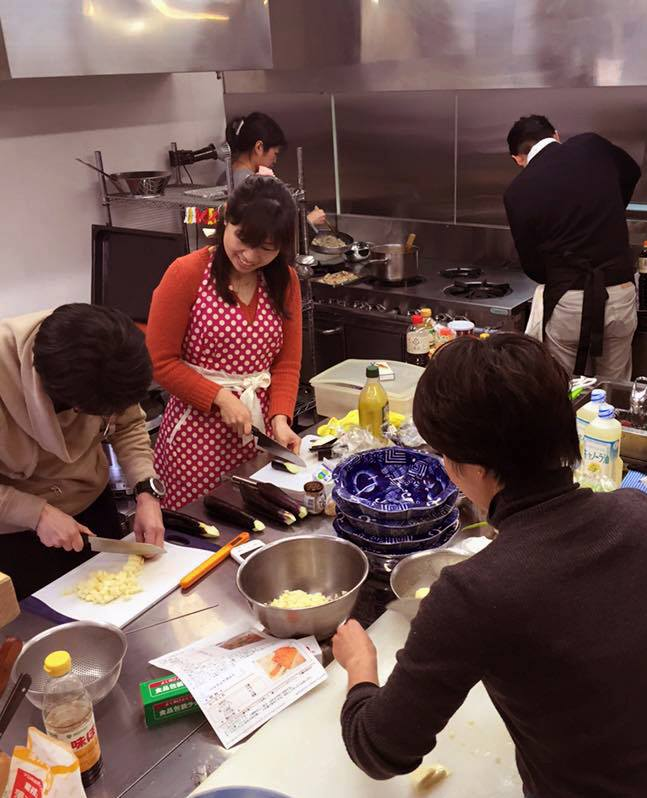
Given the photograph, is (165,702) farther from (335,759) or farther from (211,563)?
(211,563)

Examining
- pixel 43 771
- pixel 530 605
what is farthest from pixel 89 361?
pixel 530 605

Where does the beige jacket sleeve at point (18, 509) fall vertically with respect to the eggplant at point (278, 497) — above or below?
above

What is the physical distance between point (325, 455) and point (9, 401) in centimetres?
87

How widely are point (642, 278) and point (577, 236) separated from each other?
0.51 metres

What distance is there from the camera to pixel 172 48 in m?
3.59

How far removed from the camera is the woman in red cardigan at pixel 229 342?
6.93 feet

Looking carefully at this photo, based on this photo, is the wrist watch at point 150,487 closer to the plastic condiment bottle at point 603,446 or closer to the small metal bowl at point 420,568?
the small metal bowl at point 420,568

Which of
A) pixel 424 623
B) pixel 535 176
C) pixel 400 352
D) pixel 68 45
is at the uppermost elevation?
pixel 68 45

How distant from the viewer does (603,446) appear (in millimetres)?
1753

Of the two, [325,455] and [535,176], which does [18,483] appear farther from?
[535,176]

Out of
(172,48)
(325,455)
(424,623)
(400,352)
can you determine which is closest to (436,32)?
(172,48)

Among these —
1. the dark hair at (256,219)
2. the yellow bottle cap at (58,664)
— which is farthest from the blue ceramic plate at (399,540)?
the dark hair at (256,219)

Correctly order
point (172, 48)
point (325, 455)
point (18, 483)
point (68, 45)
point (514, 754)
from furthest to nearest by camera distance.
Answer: point (172, 48)
point (68, 45)
point (325, 455)
point (18, 483)
point (514, 754)

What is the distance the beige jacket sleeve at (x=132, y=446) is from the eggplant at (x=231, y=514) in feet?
0.70
